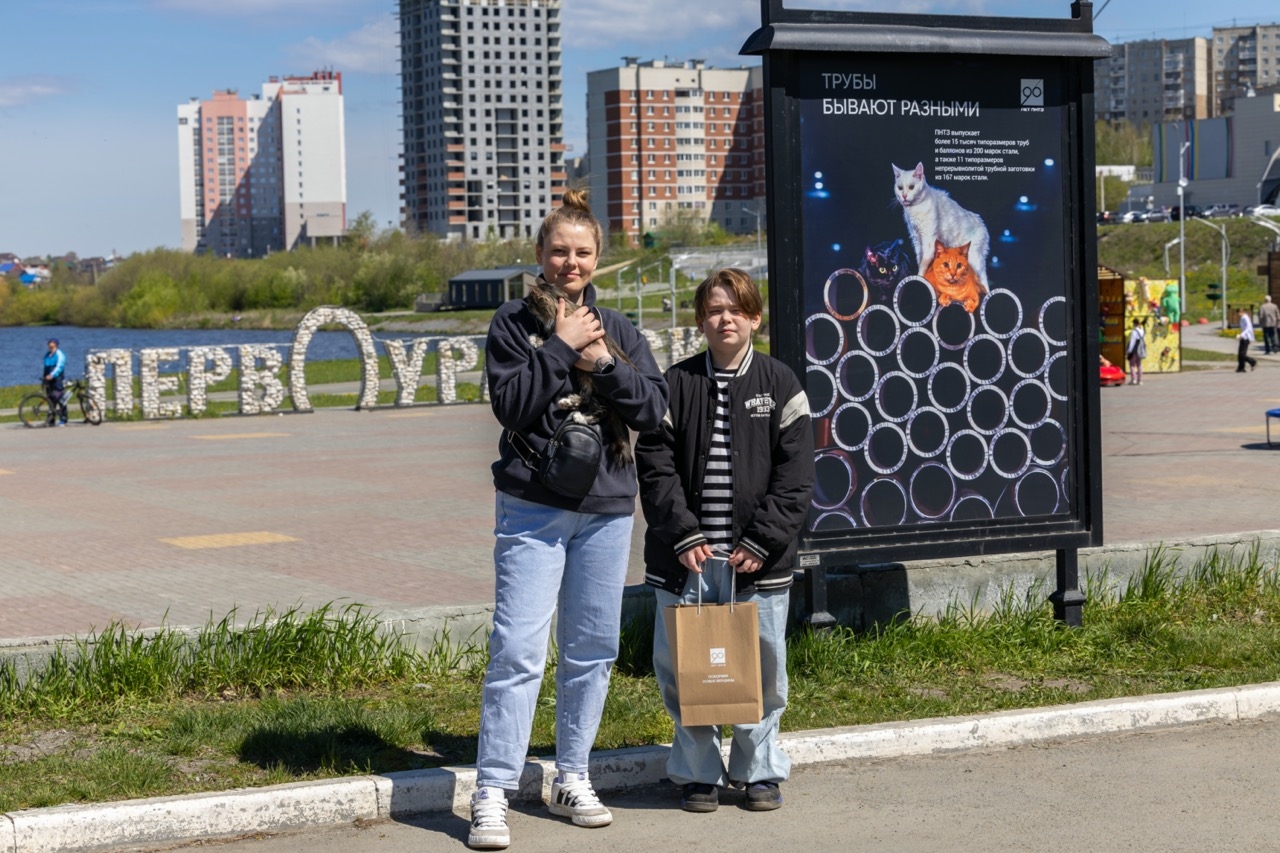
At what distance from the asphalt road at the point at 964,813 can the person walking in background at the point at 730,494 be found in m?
0.25

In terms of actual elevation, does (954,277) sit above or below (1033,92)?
below

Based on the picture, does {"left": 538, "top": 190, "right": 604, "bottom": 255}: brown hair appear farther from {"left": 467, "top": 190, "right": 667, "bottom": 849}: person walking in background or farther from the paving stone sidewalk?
the paving stone sidewalk

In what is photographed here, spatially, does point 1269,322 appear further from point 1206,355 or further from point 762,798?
point 762,798

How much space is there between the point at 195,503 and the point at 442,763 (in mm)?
9613

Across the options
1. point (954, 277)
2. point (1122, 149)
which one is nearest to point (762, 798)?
point (954, 277)

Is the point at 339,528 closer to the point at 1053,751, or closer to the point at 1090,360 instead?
the point at 1090,360

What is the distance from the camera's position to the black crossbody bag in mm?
4793

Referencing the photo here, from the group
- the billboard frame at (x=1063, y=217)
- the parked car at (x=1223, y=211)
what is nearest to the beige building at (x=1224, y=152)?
the parked car at (x=1223, y=211)

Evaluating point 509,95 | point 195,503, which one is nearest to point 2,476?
point 195,503

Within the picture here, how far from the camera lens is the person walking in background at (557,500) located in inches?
191

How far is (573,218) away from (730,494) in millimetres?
1064

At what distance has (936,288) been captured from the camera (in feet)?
23.7

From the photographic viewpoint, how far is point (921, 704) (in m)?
6.41

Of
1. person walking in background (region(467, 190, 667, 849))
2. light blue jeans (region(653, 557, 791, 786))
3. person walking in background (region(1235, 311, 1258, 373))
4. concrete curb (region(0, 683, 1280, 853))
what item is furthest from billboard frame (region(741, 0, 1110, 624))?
person walking in background (region(1235, 311, 1258, 373))
